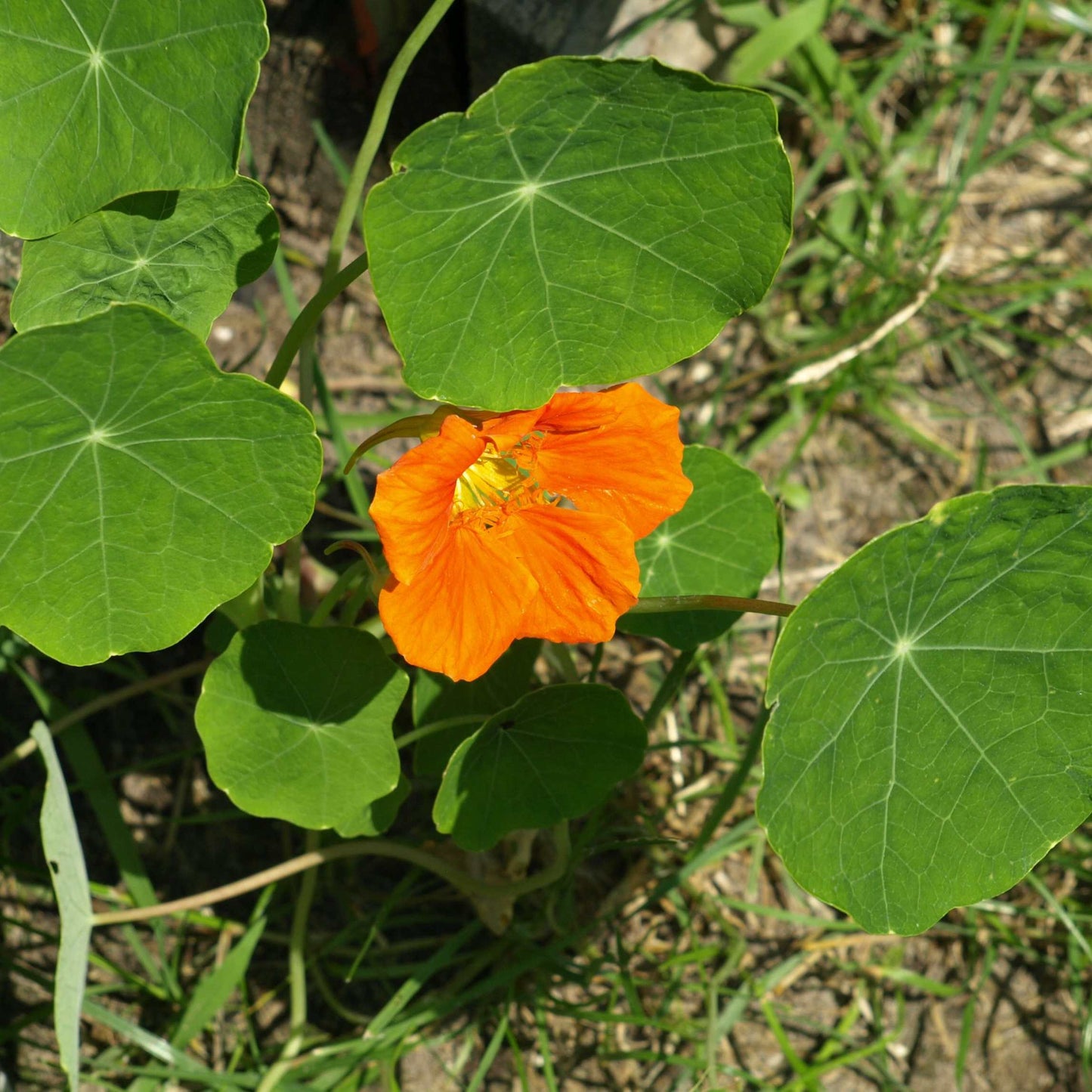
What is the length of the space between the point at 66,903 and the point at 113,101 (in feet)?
4.02

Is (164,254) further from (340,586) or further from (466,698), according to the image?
(466,698)

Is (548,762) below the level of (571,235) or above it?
below

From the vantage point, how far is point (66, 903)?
1715 mm

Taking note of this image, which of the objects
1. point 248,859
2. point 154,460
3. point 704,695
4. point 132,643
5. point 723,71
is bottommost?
point 248,859

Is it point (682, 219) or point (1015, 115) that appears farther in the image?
point (1015, 115)

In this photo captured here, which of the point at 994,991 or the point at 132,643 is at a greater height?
the point at 132,643

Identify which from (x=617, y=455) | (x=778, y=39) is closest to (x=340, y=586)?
(x=617, y=455)

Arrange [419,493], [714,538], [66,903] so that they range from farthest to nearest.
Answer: [714,538] → [66,903] → [419,493]

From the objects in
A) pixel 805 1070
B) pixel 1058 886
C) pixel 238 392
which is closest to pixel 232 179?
pixel 238 392

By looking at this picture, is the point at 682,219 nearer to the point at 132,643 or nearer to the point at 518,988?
the point at 132,643

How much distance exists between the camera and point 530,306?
5.02ft

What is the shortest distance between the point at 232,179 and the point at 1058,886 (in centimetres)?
241

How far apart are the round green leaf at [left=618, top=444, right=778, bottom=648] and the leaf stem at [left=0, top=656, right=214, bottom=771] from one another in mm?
954

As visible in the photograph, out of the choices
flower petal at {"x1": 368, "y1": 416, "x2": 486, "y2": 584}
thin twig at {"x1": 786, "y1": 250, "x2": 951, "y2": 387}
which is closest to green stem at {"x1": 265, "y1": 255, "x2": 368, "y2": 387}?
flower petal at {"x1": 368, "y1": 416, "x2": 486, "y2": 584}
